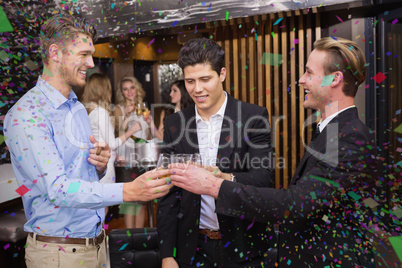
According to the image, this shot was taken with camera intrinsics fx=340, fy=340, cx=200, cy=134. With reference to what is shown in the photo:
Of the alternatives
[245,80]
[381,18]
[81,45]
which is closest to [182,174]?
[81,45]

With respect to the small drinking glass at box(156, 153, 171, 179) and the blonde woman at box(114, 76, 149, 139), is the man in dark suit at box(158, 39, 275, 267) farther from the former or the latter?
the blonde woman at box(114, 76, 149, 139)

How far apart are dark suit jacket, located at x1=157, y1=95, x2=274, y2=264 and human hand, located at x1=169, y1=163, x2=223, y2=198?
0.31 m

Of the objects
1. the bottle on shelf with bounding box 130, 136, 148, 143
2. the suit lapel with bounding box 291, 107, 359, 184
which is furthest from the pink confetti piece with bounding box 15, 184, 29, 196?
the bottle on shelf with bounding box 130, 136, 148, 143

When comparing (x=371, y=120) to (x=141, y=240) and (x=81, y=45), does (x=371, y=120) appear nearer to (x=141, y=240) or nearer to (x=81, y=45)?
(x=141, y=240)

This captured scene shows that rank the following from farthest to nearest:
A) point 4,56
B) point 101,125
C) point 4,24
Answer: point 101,125 < point 4,24 < point 4,56

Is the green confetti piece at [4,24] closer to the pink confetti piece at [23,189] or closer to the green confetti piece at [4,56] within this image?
the green confetti piece at [4,56]

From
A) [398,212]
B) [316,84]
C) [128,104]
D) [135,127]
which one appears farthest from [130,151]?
[398,212]

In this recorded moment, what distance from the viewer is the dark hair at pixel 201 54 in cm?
189

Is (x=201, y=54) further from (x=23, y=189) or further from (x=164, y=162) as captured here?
(x=23, y=189)

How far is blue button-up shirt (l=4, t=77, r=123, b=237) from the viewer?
4.46 ft

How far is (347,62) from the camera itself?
156 cm

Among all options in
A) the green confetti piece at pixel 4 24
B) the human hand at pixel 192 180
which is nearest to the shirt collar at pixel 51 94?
the human hand at pixel 192 180

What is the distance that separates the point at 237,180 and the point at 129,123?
2.29m

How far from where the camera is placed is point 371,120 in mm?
3162
